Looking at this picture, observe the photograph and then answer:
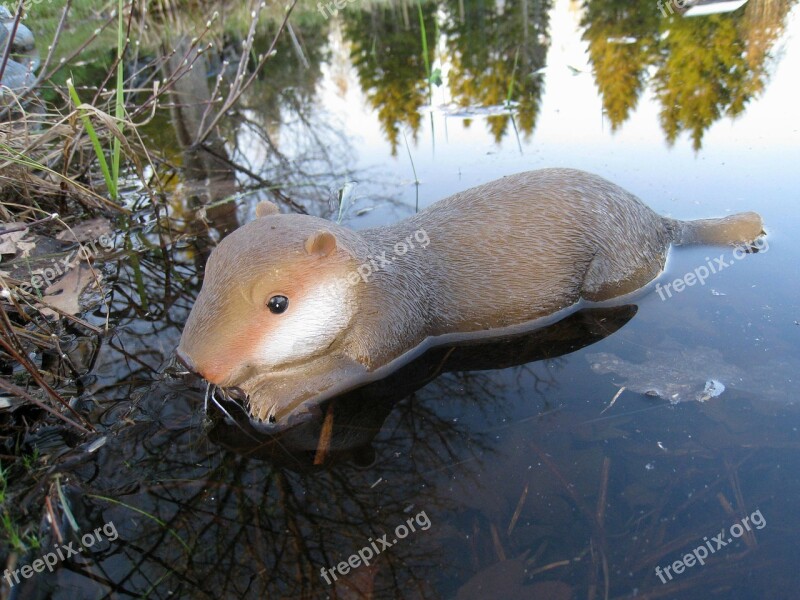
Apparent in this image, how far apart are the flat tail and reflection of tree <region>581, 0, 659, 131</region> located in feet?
8.64

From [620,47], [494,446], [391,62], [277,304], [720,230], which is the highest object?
[391,62]

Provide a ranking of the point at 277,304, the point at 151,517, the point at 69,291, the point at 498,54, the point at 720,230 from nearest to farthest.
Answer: the point at 151,517 < the point at 277,304 < the point at 69,291 < the point at 720,230 < the point at 498,54

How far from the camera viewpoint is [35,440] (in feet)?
8.60

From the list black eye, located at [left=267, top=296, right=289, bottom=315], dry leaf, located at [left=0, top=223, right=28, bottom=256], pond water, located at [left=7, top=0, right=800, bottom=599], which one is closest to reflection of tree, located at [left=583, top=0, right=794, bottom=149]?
pond water, located at [left=7, top=0, right=800, bottom=599]

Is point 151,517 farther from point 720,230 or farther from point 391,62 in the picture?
point 391,62

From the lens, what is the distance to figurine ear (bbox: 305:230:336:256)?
8.55 feet

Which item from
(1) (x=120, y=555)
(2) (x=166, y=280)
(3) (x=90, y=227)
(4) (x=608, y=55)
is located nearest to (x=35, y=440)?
(1) (x=120, y=555)

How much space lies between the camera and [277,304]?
8.55 ft

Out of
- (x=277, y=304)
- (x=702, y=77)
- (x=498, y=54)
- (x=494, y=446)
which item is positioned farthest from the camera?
(x=498, y=54)

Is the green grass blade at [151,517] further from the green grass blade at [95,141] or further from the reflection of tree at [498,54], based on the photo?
the reflection of tree at [498,54]

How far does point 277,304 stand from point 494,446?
3.88 feet

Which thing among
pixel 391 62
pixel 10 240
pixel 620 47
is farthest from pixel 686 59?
pixel 10 240

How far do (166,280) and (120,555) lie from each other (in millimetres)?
2370

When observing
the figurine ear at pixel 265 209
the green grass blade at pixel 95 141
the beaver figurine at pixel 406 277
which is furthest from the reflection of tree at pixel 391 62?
the figurine ear at pixel 265 209
